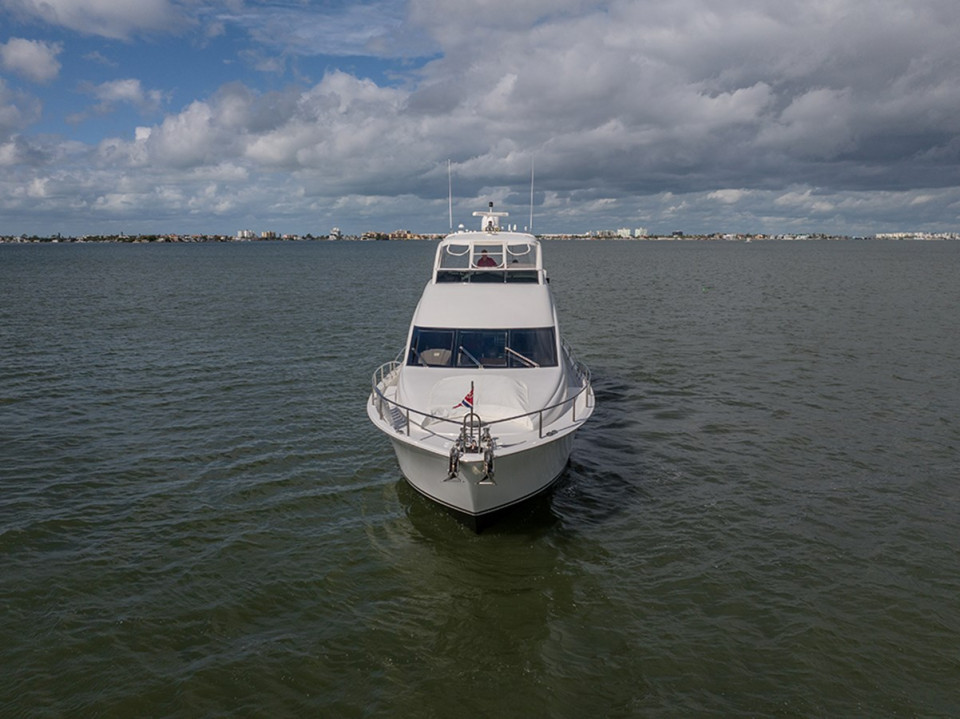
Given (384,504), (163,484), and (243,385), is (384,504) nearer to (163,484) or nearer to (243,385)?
(163,484)

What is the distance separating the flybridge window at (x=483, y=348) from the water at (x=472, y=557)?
316 centimetres

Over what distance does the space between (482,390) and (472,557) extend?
345 cm

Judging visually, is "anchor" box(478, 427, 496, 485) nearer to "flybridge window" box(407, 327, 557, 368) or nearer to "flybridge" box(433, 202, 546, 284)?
"flybridge window" box(407, 327, 557, 368)

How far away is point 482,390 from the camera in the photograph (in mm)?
13383

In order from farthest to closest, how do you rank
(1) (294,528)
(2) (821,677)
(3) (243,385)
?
(3) (243,385) → (1) (294,528) → (2) (821,677)

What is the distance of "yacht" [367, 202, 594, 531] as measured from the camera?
11523 mm

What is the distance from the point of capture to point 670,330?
3528 centimetres

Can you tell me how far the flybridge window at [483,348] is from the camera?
1487 centimetres

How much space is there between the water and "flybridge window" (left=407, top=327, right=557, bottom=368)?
316 cm

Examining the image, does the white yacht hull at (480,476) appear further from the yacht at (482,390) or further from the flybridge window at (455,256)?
the flybridge window at (455,256)

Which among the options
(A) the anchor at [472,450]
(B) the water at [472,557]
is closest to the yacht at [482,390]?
(A) the anchor at [472,450]

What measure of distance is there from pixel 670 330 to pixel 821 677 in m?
27.8

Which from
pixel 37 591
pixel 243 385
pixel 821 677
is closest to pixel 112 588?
pixel 37 591

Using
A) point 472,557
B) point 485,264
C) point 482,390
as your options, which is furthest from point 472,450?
point 485,264
